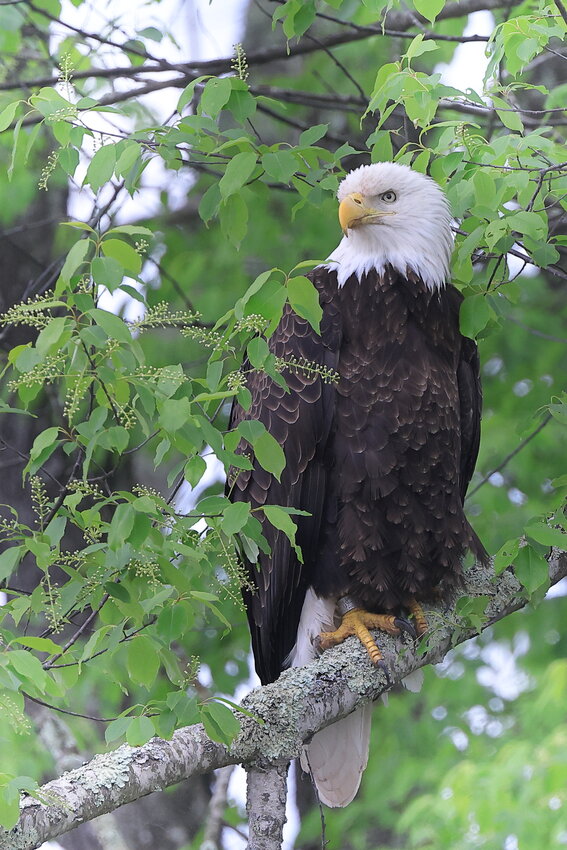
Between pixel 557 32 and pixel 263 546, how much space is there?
4.52 ft

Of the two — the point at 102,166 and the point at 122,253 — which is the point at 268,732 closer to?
the point at 122,253

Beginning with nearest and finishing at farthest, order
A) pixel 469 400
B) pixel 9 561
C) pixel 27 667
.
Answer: pixel 27 667 < pixel 9 561 < pixel 469 400

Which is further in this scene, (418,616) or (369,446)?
(418,616)

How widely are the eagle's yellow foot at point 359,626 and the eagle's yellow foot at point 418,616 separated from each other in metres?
0.08

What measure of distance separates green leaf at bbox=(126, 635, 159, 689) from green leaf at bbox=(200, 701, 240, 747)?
0.14 meters

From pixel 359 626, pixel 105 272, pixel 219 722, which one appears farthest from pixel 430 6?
pixel 359 626

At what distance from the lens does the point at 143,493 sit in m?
2.28

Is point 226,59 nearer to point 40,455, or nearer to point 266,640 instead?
point 266,640

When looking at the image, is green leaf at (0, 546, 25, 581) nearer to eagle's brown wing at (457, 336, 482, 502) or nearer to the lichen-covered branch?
the lichen-covered branch

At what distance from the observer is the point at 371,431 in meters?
3.43

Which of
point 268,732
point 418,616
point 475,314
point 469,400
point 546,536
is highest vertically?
point 475,314

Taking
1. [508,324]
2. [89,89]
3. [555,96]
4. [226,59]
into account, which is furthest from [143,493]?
[508,324]

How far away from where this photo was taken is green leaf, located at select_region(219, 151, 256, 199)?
8.64ft

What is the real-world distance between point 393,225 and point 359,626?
1257 millimetres
